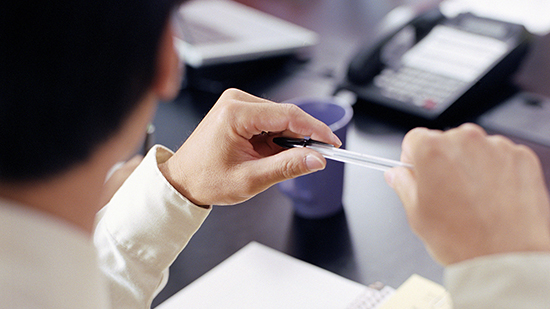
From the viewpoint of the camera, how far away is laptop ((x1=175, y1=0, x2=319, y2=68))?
1.22 m

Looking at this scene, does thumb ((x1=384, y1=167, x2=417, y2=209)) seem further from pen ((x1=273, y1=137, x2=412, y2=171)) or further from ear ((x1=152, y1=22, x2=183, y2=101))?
ear ((x1=152, y1=22, x2=183, y2=101))

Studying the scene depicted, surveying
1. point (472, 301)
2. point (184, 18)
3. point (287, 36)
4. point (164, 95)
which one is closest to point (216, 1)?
point (184, 18)

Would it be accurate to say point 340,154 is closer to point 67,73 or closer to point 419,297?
point 419,297

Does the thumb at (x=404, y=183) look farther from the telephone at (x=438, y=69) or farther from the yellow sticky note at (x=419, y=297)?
the telephone at (x=438, y=69)

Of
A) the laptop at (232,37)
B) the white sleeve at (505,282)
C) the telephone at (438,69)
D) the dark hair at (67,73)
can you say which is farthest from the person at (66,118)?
the laptop at (232,37)

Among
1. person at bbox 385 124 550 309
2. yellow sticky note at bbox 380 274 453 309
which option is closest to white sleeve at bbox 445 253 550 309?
person at bbox 385 124 550 309

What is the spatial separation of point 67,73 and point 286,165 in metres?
0.28

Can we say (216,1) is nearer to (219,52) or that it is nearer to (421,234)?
(219,52)

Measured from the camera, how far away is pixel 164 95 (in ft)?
1.36

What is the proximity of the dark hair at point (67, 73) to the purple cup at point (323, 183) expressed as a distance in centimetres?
40

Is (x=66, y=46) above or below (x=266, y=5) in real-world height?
above

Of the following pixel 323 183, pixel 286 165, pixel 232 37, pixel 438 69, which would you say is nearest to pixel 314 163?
pixel 286 165

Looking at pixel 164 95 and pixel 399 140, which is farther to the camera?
pixel 399 140

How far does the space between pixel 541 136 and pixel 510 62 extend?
0.68 feet
